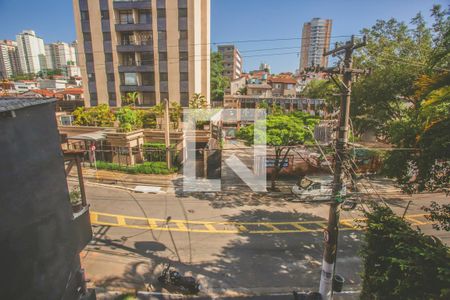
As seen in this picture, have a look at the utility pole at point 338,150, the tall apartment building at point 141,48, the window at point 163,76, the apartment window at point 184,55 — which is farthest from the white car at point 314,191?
the window at point 163,76

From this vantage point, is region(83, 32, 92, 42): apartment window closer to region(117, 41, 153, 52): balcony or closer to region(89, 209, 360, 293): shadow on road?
region(117, 41, 153, 52): balcony

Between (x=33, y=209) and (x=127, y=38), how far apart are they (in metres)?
37.6

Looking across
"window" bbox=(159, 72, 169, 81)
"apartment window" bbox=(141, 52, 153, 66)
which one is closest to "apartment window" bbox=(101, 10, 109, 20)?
"apartment window" bbox=(141, 52, 153, 66)

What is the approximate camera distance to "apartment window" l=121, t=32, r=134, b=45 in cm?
3600

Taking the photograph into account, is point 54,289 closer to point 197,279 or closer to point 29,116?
point 29,116

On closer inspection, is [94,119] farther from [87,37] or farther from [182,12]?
[182,12]

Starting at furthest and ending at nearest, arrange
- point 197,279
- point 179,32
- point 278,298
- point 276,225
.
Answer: point 179,32, point 276,225, point 197,279, point 278,298

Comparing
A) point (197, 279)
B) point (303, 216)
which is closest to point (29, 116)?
point (197, 279)

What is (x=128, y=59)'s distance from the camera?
36625 millimetres

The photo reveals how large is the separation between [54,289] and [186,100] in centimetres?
3213

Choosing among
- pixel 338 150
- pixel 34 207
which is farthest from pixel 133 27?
pixel 338 150

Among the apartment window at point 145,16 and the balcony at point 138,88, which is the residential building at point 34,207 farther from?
the apartment window at point 145,16

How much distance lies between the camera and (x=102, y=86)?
36.8 meters
